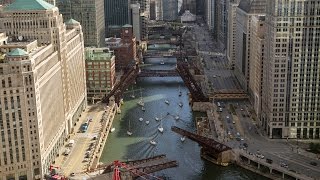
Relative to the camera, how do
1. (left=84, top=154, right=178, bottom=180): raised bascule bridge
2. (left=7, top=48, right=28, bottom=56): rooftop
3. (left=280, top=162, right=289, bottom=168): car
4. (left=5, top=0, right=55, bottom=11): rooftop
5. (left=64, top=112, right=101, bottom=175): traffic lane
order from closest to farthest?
(left=7, top=48, right=28, bottom=56): rooftop → (left=84, top=154, right=178, bottom=180): raised bascule bridge → (left=64, top=112, right=101, bottom=175): traffic lane → (left=280, top=162, right=289, bottom=168): car → (left=5, top=0, right=55, bottom=11): rooftop

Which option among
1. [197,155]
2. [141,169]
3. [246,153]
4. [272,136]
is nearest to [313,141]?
[272,136]

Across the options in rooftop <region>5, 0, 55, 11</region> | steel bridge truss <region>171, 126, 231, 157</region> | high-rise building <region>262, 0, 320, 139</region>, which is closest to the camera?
steel bridge truss <region>171, 126, 231, 157</region>

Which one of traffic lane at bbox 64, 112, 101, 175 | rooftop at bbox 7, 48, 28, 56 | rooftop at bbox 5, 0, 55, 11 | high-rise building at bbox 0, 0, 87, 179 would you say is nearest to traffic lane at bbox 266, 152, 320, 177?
traffic lane at bbox 64, 112, 101, 175

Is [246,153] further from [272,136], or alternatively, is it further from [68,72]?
[68,72]

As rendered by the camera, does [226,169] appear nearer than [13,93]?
No

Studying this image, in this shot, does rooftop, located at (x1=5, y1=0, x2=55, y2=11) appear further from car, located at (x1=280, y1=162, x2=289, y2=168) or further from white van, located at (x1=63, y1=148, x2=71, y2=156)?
car, located at (x1=280, y1=162, x2=289, y2=168)

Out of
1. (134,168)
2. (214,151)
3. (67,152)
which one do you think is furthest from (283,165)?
(67,152)

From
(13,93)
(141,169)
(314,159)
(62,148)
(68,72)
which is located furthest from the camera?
(68,72)
